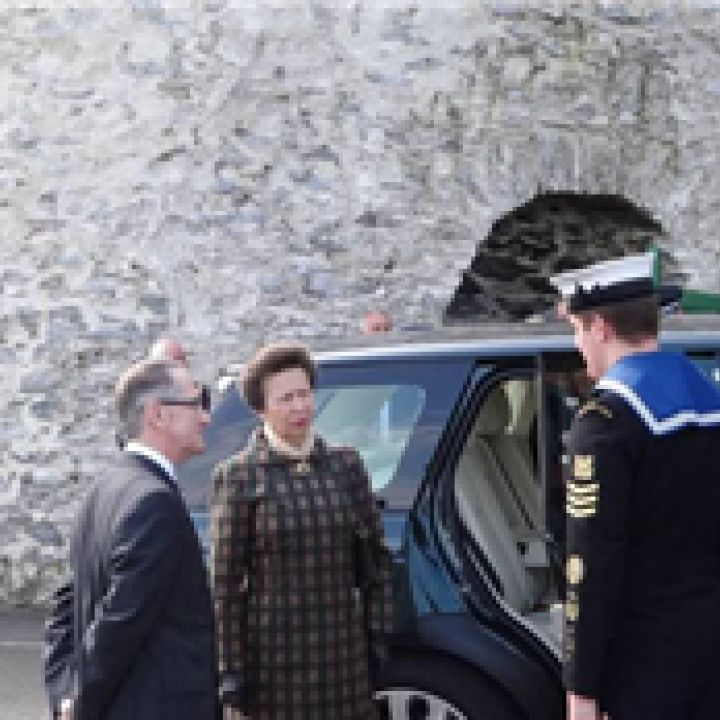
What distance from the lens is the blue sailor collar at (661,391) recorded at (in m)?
4.04

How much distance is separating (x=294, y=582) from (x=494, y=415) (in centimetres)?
131

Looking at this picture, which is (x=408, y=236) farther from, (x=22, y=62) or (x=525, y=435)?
(x=525, y=435)

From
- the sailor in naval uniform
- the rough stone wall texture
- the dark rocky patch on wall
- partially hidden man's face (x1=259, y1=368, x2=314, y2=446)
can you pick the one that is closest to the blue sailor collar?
the sailor in naval uniform

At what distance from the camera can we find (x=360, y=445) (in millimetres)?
5746

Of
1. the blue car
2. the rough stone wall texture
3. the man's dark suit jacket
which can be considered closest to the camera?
the man's dark suit jacket

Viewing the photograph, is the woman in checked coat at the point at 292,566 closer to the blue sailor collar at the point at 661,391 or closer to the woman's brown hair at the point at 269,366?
the woman's brown hair at the point at 269,366

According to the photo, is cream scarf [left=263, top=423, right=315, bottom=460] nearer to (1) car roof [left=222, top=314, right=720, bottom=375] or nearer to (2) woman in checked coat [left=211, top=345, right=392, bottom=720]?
(2) woman in checked coat [left=211, top=345, right=392, bottom=720]

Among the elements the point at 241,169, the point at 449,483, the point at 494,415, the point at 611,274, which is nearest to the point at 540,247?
the point at 241,169

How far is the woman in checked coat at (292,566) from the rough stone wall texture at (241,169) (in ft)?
22.6

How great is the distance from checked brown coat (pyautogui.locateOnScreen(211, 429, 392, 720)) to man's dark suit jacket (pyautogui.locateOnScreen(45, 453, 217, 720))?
92 centimetres

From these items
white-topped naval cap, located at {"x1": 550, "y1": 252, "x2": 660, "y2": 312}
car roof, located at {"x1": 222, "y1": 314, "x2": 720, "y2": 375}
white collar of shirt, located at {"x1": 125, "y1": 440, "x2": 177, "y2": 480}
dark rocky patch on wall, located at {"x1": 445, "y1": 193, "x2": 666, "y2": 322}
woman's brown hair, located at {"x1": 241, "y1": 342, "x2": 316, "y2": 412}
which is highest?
dark rocky patch on wall, located at {"x1": 445, "y1": 193, "x2": 666, "y2": 322}

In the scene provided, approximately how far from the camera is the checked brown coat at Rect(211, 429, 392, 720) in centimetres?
510

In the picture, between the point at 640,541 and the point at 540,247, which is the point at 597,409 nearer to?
the point at 640,541

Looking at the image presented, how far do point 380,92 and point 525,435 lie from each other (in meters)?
6.22
